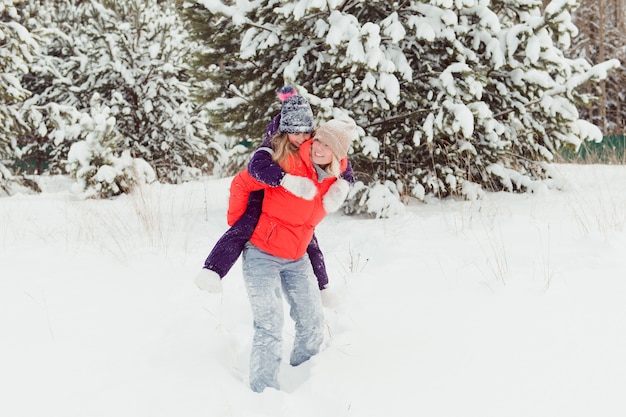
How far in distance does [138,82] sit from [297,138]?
1072cm

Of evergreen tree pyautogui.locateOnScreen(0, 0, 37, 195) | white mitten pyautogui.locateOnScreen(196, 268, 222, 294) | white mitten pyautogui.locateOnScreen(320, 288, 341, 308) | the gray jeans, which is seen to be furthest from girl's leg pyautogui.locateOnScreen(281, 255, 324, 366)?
evergreen tree pyautogui.locateOnScreen(0, 0, 37, 195)

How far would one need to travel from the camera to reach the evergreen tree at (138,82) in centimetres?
1155

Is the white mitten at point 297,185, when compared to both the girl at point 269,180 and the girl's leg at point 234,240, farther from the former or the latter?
the girl's leg at point 234,240

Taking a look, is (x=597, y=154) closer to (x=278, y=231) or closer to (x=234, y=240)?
(x=278, y=231)

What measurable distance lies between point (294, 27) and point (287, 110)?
9.61 ft

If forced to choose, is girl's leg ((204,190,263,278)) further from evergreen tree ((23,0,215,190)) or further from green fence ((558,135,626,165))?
evergreen tree ((23,0,215,190))

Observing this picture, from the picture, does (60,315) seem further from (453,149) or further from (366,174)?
(453,149)

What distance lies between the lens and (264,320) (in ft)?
7.87

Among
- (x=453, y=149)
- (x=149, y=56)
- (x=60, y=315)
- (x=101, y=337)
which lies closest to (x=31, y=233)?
(x=60, y=315)

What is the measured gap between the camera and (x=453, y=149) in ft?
18.0

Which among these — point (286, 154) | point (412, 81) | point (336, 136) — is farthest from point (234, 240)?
point (412, 81)

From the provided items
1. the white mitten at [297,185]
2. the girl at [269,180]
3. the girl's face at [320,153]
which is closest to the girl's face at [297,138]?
the girl at [269,180]

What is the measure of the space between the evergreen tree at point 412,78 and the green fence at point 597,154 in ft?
2.90

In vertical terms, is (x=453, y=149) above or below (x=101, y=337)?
above
